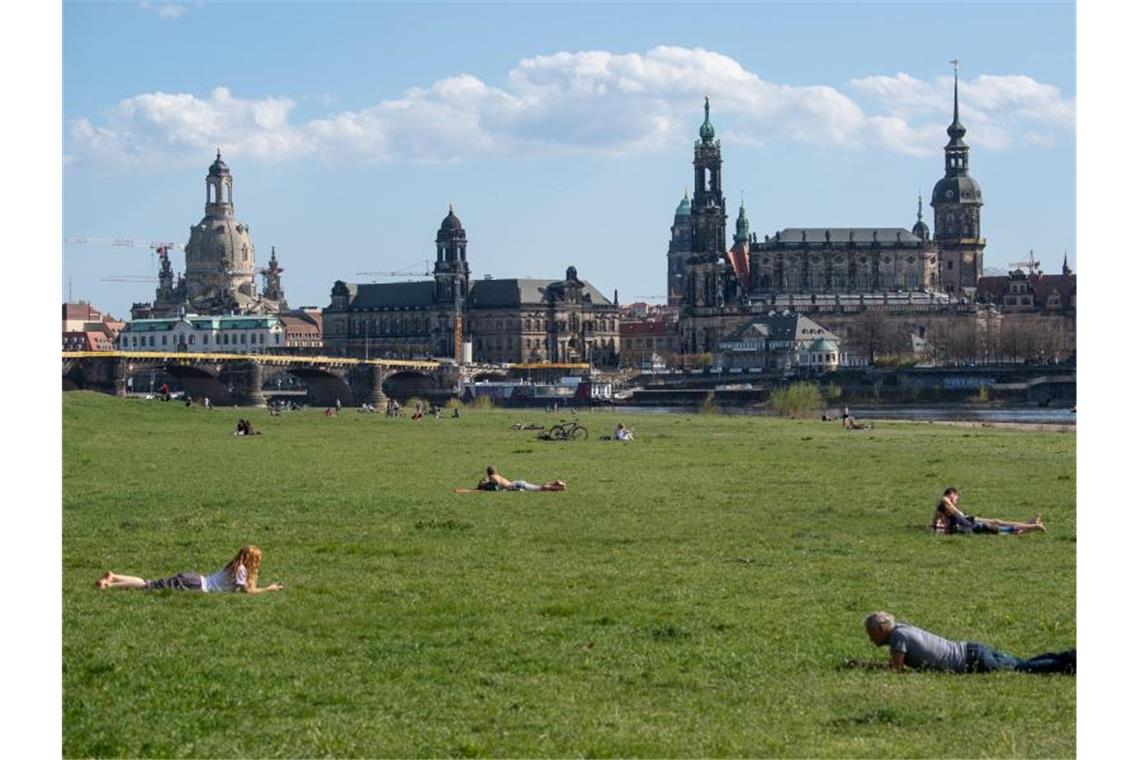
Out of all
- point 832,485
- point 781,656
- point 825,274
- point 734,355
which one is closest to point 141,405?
point 832,485

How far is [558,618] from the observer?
649 inches

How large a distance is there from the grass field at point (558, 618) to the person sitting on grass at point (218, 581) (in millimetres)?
264

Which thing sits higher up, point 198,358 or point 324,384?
point 198,358

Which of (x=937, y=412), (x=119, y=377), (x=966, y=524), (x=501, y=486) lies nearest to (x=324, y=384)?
(x=119, y=377)

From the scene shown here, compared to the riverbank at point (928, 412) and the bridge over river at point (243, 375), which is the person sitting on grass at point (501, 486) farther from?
the bridge over river at point (243, 375)

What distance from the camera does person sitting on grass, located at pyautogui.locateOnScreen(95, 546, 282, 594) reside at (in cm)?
1797

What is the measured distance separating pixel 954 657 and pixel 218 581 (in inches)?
286

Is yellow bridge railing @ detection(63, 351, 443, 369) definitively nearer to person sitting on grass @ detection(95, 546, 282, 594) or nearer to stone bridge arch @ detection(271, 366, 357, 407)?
stone bridge arch @ detection(271, 366, 357, 407)

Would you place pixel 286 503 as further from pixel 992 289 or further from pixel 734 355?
pixel 992 289

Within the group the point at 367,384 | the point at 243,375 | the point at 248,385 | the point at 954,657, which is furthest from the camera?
the point at 367,384

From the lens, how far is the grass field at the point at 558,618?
12.3m

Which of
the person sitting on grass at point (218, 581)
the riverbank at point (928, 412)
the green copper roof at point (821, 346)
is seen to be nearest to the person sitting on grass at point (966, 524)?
the person sitting on grass at point (218, 581)

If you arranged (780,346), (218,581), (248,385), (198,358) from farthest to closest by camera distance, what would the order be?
(780,346), (248,385), (198,358), (218,581)

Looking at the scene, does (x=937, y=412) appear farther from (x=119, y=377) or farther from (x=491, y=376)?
(x=491, y=376)
